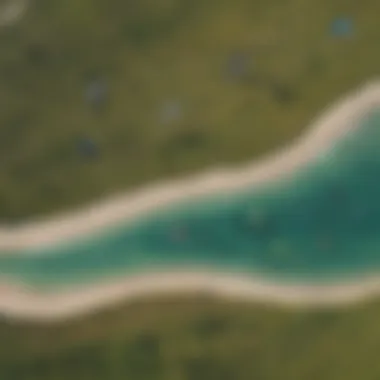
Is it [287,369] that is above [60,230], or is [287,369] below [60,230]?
below

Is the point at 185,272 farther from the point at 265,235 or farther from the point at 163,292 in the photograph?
the point at 265,235


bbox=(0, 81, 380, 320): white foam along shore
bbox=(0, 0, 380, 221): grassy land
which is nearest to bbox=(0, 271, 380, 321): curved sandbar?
bbox=(0, 81, 380, 320): white foam along shore

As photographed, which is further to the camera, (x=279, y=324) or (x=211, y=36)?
(x=211, y=36)

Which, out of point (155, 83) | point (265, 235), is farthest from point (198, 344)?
point (155, 83)

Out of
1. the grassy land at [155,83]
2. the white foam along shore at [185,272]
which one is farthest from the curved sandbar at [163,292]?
the grassy land at [155,83]

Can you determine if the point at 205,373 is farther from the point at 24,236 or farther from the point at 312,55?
the point at 312,55

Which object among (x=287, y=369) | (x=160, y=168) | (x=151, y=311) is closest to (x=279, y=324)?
(x=287, y=369)
